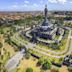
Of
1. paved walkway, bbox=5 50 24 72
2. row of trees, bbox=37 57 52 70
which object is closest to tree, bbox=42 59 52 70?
row of trees, bbox=37 57 52 70

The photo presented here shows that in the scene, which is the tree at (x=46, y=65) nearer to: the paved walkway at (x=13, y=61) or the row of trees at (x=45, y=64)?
the row of trees at (x=45, y=64)

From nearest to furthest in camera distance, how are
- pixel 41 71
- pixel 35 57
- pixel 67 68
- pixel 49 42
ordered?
pixel 41 71, pixel 67 68, pixel 35 57, pixel 49 42

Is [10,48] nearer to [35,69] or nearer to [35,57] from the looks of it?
[35,57]

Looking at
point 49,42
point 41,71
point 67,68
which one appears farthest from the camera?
point 49,42

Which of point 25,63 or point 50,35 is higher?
point 50,35

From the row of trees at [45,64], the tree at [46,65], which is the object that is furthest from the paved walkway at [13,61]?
the tree at [46,65]

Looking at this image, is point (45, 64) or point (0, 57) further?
point (0, 57)

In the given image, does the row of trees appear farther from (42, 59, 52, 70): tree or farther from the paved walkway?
the paved walkway

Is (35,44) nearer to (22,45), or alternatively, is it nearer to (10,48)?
(22,45)

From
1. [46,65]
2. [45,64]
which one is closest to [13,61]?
[45,64]

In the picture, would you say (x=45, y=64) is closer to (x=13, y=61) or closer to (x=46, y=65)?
(x=46, y=65)

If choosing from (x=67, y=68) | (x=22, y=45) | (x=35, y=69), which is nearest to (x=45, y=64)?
(x=35, y=69)
